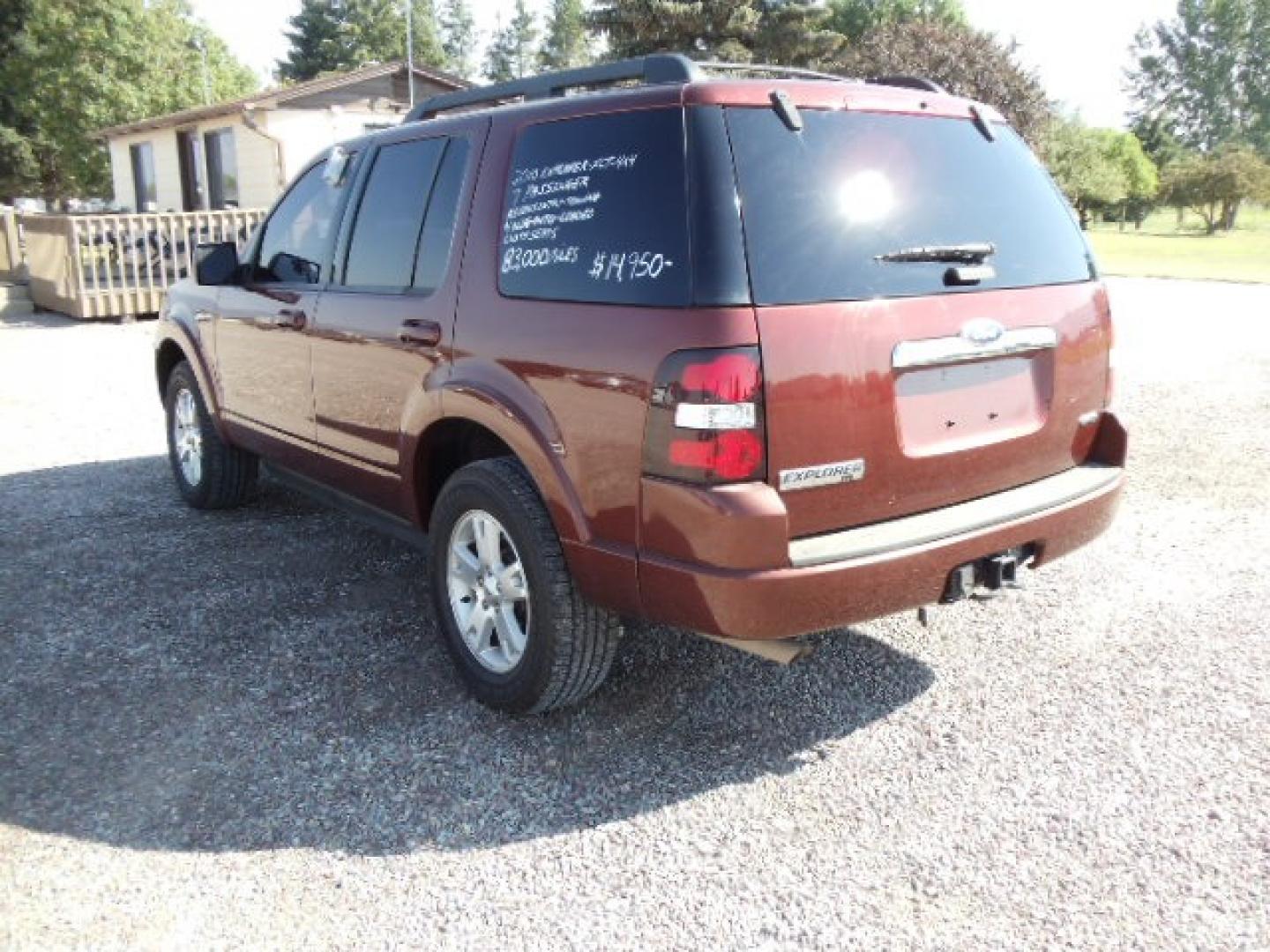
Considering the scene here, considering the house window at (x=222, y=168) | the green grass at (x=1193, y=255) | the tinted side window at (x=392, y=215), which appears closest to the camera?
Result: the tinted side window at (x=392, y=215)

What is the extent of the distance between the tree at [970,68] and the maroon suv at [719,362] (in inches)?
968

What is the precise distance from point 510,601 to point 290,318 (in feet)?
5.98

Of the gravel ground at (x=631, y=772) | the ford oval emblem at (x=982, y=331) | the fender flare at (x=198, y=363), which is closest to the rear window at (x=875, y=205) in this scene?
the ford oval emblem at (x=982, y=331)

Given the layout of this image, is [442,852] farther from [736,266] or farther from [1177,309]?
[1177,309]

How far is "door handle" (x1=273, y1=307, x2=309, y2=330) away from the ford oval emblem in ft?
8.81

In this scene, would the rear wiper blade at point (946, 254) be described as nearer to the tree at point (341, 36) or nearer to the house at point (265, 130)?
the house at point (265, 130)

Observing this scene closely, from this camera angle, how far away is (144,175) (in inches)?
1185

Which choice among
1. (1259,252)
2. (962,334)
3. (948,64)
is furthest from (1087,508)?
(1259,252)

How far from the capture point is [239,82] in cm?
5991

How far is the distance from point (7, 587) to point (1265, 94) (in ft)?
370

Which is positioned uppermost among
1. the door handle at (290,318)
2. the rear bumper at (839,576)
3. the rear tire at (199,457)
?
the door handle at (290,318)

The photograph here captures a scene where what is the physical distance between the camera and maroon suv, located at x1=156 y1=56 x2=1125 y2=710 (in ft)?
8.95

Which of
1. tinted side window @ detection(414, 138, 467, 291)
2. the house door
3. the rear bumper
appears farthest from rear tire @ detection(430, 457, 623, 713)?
the house door

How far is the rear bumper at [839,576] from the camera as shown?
273 centimetres
